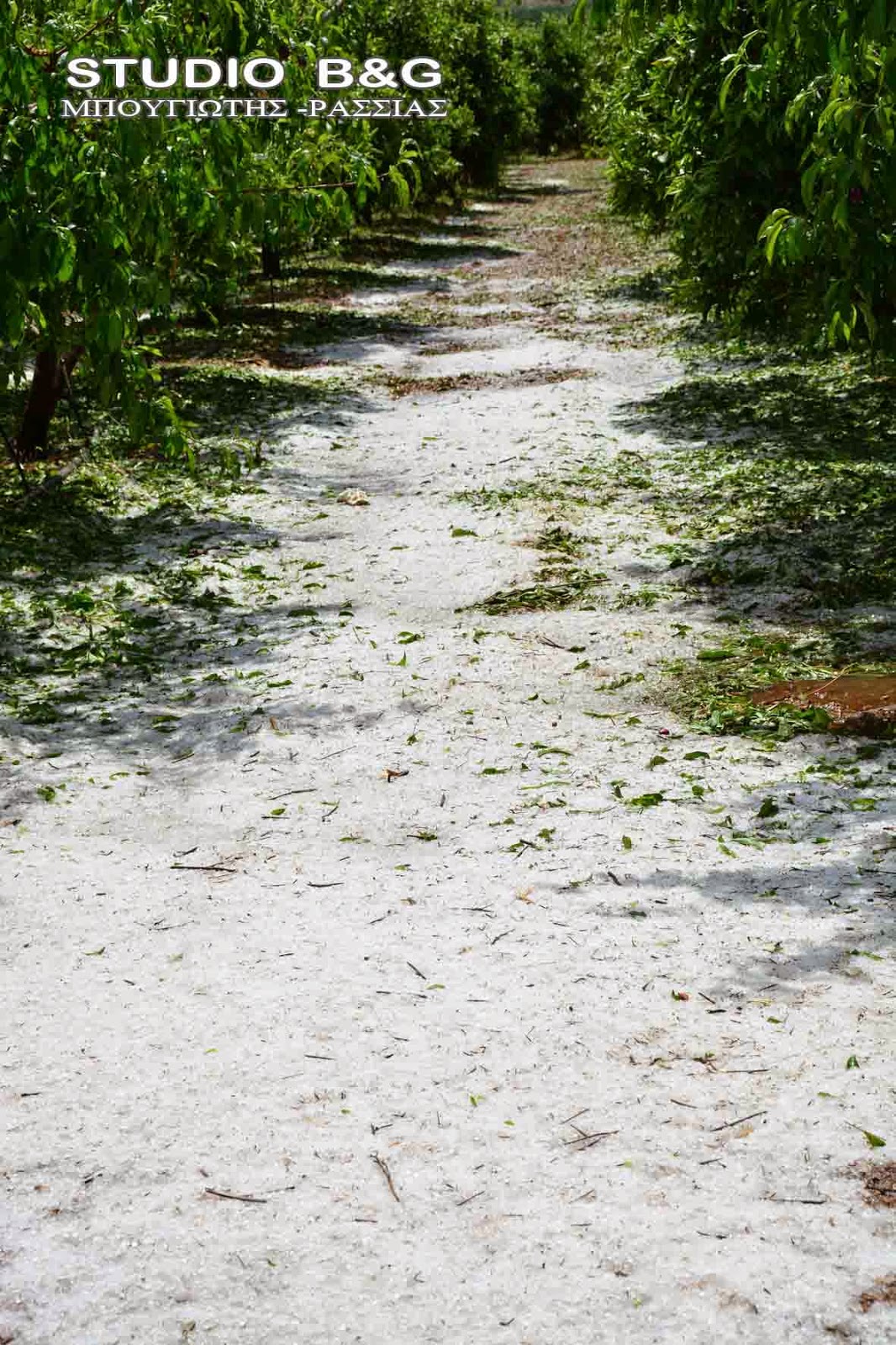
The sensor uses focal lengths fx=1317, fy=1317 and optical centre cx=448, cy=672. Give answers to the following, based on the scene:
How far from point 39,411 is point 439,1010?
855 cm

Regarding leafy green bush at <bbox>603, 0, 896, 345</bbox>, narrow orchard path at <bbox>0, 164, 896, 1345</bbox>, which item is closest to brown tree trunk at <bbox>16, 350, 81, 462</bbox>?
narrow orchard path at <bbox>0, 164, 896, 1345</bbox>

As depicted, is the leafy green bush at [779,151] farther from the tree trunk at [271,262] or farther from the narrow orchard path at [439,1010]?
the tree trunk at [271,262]

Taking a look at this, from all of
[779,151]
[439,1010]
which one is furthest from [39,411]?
[439,1010]

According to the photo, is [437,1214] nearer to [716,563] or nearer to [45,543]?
[716,563]

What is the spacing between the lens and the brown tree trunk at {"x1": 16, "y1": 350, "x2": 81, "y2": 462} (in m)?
11.2

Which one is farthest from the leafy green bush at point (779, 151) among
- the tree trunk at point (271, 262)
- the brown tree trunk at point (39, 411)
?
the tree trunk at point (271, 262)

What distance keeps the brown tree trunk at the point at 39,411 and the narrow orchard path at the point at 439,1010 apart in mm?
4307

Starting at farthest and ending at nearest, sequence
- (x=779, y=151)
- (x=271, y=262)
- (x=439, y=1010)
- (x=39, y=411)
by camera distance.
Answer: (x=271, y=262)
(x=39, y=411)
(x=779, y=151)
(x=439, y=1010)

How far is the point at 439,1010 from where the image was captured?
4258 mm

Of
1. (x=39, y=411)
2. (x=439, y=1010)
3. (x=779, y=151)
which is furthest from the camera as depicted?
(x=39, y=411)

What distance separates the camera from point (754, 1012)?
4113 millimetres

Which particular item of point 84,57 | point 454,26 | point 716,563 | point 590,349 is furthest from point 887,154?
point 454,26

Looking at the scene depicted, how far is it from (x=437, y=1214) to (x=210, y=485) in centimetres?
871

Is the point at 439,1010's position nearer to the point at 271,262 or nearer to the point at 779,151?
the point at 779,151
